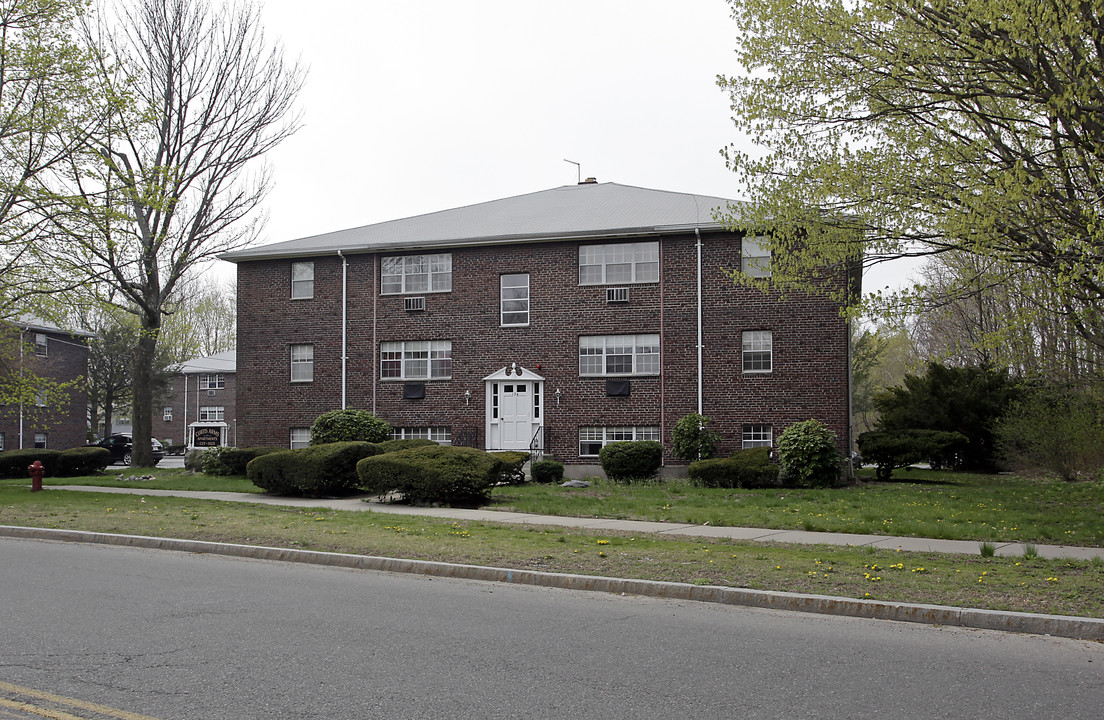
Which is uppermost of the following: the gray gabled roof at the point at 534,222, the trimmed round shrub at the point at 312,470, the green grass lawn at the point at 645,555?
the gray gabled roof at the point at 534,222

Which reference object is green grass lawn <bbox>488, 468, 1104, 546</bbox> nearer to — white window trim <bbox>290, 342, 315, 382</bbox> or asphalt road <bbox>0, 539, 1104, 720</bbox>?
asphalt road <bbox>0, 539, 1104, 720</bbox>

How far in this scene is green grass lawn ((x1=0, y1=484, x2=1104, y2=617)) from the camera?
27.6ft

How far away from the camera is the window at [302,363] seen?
30.2 metres

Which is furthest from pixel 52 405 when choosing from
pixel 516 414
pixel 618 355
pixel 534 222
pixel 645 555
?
pixel 645 555

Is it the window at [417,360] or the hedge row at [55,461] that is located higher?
the window at [417,360]

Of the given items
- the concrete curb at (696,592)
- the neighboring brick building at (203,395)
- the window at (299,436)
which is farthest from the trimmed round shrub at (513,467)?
the neighboring brick building at (203,395)

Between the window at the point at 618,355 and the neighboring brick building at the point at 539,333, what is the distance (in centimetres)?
4

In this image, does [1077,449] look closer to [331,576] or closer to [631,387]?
[631,387]

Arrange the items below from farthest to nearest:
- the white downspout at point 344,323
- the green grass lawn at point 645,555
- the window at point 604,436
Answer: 1. the white downspout at point 344,323
2. the window at point 604,436
3. the green grass lawn at point 645,555

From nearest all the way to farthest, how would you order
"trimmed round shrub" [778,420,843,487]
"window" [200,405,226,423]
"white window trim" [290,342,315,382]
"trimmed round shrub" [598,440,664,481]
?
"trimmed round shrub" [778,420,843,487] → "trimmed round shrub" [598,440,664,481] → "white window trim" [290,342,315,382] → "window" [200,405,226,423]

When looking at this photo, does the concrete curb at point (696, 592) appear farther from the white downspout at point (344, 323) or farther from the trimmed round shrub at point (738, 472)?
the white downspout at point (344, 323)

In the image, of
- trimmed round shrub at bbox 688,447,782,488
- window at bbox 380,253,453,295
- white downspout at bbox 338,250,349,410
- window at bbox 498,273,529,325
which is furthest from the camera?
white downspout at bbox 338,250,349,410

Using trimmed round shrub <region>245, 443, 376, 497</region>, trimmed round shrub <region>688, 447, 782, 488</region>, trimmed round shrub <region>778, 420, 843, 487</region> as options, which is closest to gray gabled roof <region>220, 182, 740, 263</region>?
trimmed round shrub <region>778, 420, 843, 487</region>

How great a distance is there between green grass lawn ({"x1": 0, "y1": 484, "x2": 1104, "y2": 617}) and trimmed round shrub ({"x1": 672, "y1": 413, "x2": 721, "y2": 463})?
12.1 meters
